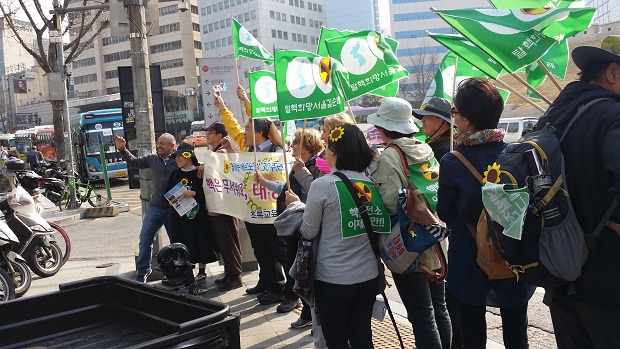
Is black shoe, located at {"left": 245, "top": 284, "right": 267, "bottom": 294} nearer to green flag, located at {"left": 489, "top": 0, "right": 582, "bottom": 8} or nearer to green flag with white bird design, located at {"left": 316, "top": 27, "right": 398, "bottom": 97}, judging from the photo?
green flag with white bird design, located at {"left": 316, "top": 27, "right": 398, "bottom": 97}

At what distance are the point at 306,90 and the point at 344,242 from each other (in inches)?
70.2

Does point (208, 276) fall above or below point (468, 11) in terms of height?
below

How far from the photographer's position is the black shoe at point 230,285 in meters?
6.91

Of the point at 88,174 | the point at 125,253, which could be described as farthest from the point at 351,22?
the point at 125,253

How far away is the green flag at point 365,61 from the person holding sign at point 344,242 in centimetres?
133

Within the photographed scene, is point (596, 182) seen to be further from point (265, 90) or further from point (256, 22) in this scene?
point (256, 22)

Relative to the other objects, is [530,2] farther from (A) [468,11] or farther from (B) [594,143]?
(B) [594,143]

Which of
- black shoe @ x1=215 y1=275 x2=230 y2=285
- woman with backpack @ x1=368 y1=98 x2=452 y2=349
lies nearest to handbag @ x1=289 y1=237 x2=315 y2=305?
woman with backpack @ x1=368 y1=98 x2=452 y2=349

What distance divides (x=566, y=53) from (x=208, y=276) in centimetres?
537

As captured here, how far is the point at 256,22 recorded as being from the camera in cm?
10331

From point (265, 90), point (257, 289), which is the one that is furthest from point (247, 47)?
point (257, 289)

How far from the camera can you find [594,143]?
2.49 meters

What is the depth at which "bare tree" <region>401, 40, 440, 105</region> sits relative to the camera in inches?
2552

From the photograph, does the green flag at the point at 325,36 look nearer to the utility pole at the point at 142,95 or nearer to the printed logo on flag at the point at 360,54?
the printed logo on flag at the point at 360,54
